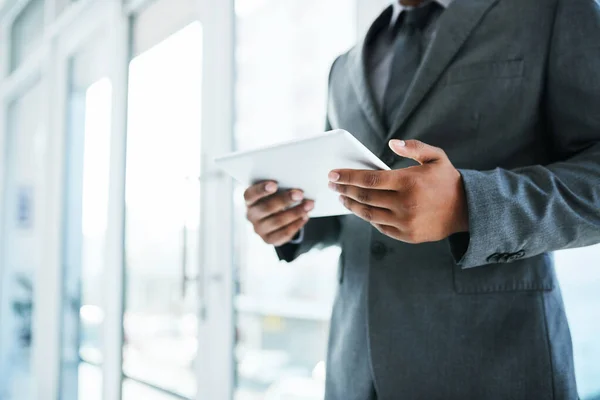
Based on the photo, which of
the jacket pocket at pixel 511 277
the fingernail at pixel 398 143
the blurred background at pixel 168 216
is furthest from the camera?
the blurred background at pixel 168 216

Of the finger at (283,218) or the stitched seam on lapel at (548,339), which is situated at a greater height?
the finger at (283,218)

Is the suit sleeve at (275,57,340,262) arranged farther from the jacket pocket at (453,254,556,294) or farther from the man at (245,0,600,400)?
the jacket pocket at (453,254,556,294)

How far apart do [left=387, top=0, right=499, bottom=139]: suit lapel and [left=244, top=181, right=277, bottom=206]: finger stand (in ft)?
0.79

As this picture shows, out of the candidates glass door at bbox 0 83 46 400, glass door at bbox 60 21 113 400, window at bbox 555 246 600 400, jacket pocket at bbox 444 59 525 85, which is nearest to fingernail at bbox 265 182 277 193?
jacket pocket at bbox 444 59 525 85

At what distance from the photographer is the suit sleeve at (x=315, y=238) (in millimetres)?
958

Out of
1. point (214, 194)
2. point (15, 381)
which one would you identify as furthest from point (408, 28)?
point (15, 381)

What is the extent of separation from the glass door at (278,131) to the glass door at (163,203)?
0.68 feet

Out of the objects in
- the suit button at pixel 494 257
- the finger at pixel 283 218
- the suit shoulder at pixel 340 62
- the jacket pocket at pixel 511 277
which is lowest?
the jacket pocket at pixel 511 277

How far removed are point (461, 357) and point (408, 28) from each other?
588 mm

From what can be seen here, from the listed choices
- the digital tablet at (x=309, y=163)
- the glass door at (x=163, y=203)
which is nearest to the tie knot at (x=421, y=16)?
the digital tablet at (x=309, y=163)

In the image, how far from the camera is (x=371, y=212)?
602 millimetres

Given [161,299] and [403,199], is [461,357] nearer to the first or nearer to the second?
[403,199]

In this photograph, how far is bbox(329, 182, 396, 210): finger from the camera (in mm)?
572

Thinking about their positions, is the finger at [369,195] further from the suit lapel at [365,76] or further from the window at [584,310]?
the window at [584,310]
